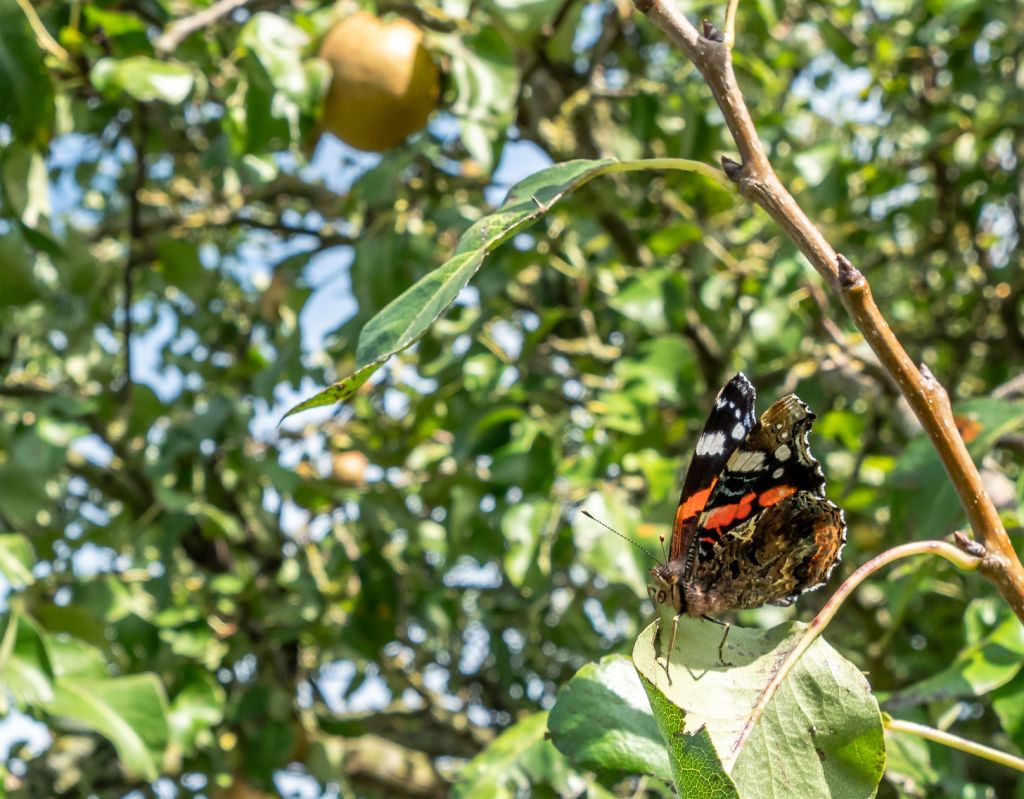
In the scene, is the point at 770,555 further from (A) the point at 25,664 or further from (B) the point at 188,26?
(B) the point at 188,26

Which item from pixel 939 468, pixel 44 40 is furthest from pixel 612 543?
pixel 44 40

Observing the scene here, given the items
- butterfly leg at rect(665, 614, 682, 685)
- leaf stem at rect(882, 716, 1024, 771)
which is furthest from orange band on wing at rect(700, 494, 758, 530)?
leaf stem at rect(882, 716, 1024, 771)

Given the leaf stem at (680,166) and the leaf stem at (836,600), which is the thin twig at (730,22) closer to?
the leaf stem at (680,166)

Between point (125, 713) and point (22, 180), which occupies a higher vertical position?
point (22, 180)

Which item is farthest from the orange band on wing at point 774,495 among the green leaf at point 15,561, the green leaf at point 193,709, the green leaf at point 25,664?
the green leaf at point 193,709

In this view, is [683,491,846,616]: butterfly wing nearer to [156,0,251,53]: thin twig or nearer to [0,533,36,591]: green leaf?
[0,533,36,591]: green leaf

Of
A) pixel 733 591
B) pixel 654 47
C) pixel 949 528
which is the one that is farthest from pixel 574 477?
pixel 654 47

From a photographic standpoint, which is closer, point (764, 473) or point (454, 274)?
point (454, 274)
